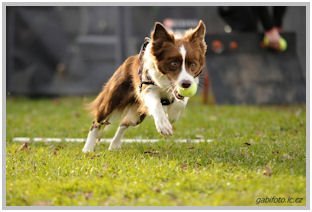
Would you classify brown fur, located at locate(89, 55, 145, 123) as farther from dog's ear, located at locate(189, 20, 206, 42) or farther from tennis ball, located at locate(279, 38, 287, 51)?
tennis ball, located at locate(279, 38, 287, 51)

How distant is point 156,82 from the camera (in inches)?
229

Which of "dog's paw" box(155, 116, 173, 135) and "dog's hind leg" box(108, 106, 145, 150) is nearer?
"dog's paw" box(155, 116, 173, 135)

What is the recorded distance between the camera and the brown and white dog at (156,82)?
5.54 meters

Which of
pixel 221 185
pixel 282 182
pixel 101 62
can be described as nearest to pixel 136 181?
pixel 221 185

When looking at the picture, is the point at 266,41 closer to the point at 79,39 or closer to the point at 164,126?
the point at 79,39

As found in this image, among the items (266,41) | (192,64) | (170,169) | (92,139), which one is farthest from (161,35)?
(266,41)

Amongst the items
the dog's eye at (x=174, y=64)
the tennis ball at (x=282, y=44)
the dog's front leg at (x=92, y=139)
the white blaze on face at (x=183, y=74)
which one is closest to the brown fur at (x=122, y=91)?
the dog's front leg at (x=92, y=139)

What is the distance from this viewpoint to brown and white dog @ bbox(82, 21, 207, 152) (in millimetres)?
5543

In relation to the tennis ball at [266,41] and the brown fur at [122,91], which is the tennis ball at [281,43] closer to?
the tennis ball at [266,41]

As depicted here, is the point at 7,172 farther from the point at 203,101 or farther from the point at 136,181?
the point at 203,101

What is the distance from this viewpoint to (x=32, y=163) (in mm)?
5512

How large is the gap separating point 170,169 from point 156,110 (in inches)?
30.2

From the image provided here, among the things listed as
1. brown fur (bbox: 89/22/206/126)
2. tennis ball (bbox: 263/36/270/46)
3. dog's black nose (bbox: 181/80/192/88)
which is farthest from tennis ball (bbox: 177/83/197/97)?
tennis ball (bbox: 263/36/270/46)

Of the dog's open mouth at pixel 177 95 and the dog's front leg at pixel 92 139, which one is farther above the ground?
the dog's open mouth at pixel 177 95
